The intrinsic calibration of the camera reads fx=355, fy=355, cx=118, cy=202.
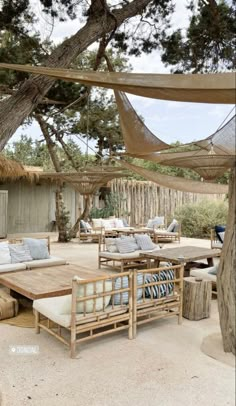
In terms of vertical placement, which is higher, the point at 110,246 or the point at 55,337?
the point at 110,246

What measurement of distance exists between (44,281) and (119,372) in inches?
83.3

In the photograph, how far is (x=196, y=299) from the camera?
444 cm

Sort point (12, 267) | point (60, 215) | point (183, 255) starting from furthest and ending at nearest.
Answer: point (60, 215) → point (183, 255) → point (12, 267)

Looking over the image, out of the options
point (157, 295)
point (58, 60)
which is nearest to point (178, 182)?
point (157, 295)

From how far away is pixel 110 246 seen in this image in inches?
289

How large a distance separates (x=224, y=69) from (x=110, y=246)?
12.9ft

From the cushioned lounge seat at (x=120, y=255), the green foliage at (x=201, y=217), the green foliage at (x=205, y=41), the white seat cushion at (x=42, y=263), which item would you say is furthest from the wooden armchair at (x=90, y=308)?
the green foliage at (x=201, y=217)

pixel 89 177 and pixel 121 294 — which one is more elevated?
pixel 89 177

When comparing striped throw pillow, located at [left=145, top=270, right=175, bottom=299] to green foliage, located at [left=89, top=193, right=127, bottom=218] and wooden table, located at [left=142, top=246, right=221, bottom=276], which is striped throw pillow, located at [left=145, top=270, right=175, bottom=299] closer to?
wooden table, located at [left=142, top=246, right=221, bottom=276]

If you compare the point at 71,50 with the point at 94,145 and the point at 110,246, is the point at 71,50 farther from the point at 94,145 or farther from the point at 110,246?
the point at 94,145

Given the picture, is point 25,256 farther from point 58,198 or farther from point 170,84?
point 58,198

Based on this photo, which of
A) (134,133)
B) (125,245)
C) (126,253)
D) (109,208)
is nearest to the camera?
(134,133)

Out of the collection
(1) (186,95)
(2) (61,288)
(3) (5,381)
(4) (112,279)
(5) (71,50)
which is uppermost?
(5) (71,50)

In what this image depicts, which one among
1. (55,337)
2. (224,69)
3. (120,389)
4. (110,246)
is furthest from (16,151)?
(120,389)
